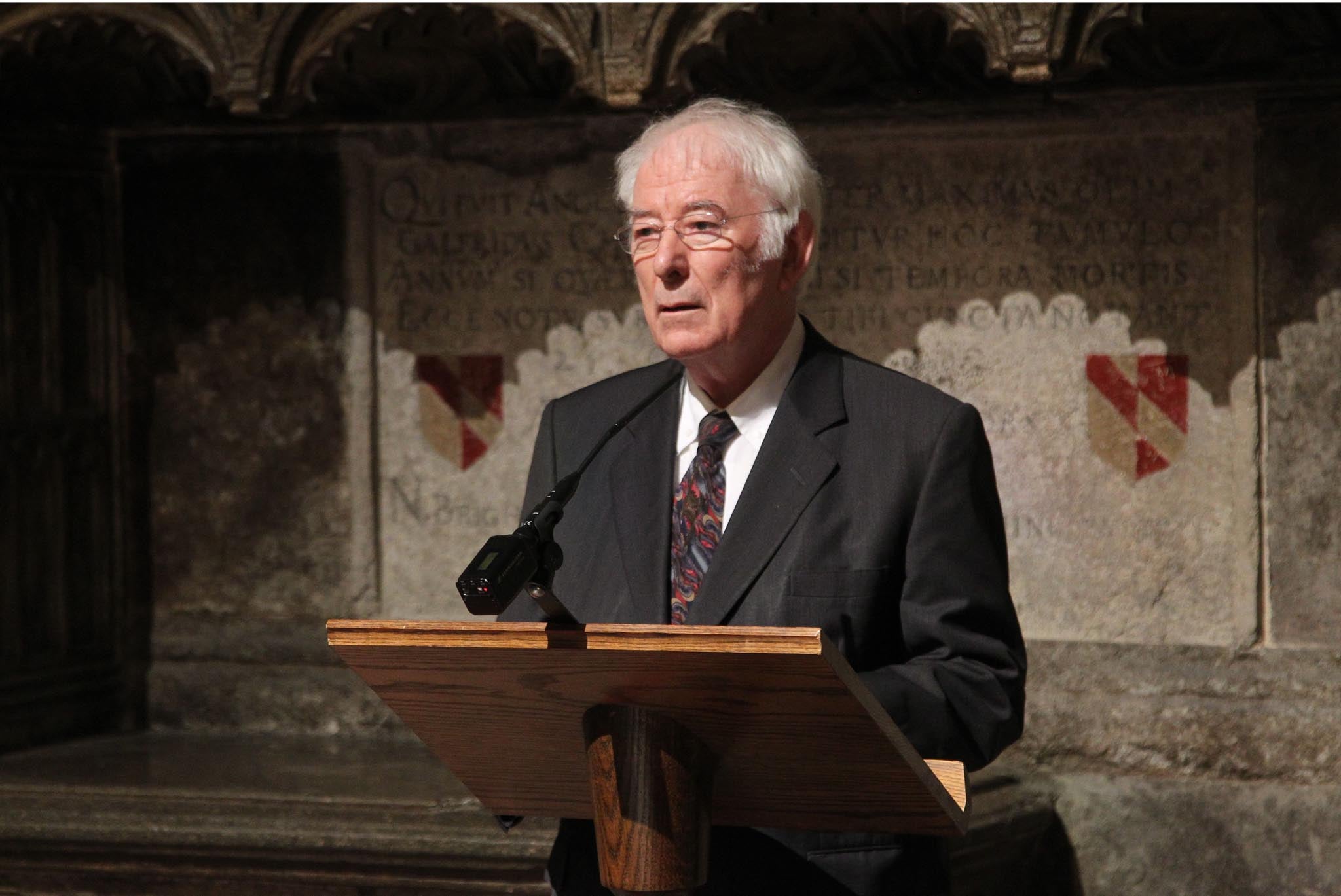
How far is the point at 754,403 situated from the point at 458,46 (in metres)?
2.67

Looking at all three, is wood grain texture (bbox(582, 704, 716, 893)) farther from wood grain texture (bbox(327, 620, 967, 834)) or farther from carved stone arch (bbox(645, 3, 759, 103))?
carved stone arch (bbox(645, 3, 759, 103))

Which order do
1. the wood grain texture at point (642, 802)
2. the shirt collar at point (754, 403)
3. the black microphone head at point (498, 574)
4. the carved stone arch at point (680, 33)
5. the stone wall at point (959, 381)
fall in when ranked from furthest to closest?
the stone wall at point (959, 381) < the carved stone arch at point (680, 33) < the shirt collar at point (754, 403) < the wood grain texture at point (642, 802) < the black microphone head at point (498, 574)

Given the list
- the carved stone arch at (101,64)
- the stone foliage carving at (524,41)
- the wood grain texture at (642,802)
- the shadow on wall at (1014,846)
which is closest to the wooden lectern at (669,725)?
the wood grain texture at (642,802)

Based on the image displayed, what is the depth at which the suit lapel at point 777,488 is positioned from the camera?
204cm

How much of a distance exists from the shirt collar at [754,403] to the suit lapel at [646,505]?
0.06 feet

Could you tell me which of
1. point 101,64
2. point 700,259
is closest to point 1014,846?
point 700,259

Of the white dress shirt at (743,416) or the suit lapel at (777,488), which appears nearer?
the suit lapel at (777,488)

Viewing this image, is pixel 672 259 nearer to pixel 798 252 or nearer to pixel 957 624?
pixel 798 252

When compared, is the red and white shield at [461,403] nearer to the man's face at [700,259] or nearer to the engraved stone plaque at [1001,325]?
the engraved stone plaque at [1001,325]

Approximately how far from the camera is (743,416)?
2.24 m

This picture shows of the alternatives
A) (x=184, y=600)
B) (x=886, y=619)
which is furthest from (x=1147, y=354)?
(x=184, y=600)

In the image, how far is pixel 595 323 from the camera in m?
4.71

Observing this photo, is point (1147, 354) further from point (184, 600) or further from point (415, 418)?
point (184, 600)

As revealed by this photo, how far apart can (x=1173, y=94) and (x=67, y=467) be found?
11.2ft
